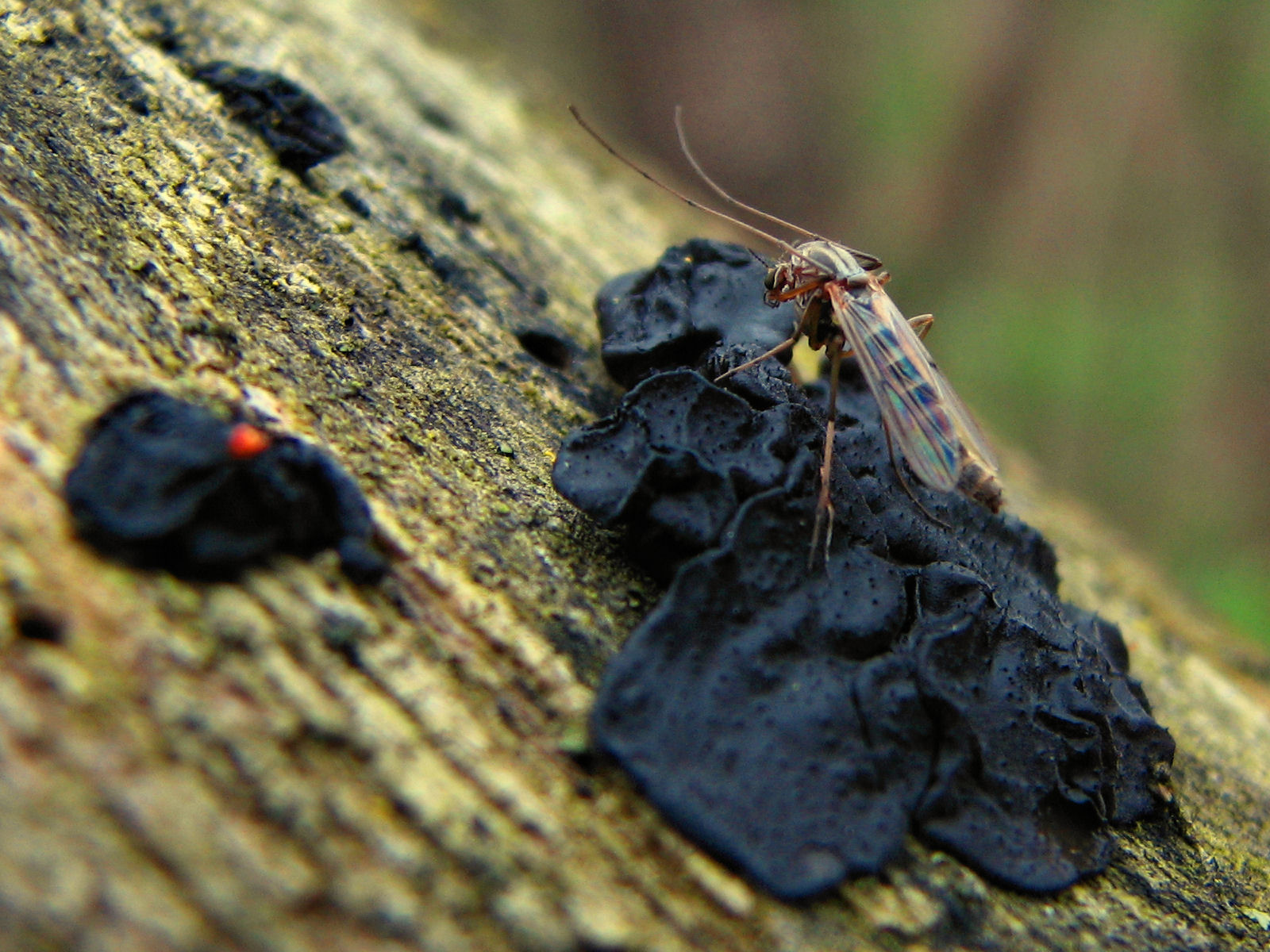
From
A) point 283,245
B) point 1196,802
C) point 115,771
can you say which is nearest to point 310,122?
point 283,245

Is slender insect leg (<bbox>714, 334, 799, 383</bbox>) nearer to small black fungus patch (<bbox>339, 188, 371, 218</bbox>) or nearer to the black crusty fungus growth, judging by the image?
the black crusty fungus growth

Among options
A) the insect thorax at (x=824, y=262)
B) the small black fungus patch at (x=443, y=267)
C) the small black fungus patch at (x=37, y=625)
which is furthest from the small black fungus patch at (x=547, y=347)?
the small black fungus patch at (x=37, y=625)

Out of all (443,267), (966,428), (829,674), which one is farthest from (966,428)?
(443,267)

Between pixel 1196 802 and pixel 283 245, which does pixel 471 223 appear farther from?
pixel 1196 802

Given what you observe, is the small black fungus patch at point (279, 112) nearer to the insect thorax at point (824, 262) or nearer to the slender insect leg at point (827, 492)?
the insect thorax at point (824, 262)

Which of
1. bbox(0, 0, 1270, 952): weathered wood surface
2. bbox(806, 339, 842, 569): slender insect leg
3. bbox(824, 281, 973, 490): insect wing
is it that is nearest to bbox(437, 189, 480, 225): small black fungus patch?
bbox(0, 0, 1270, 952): weathered wood surface
